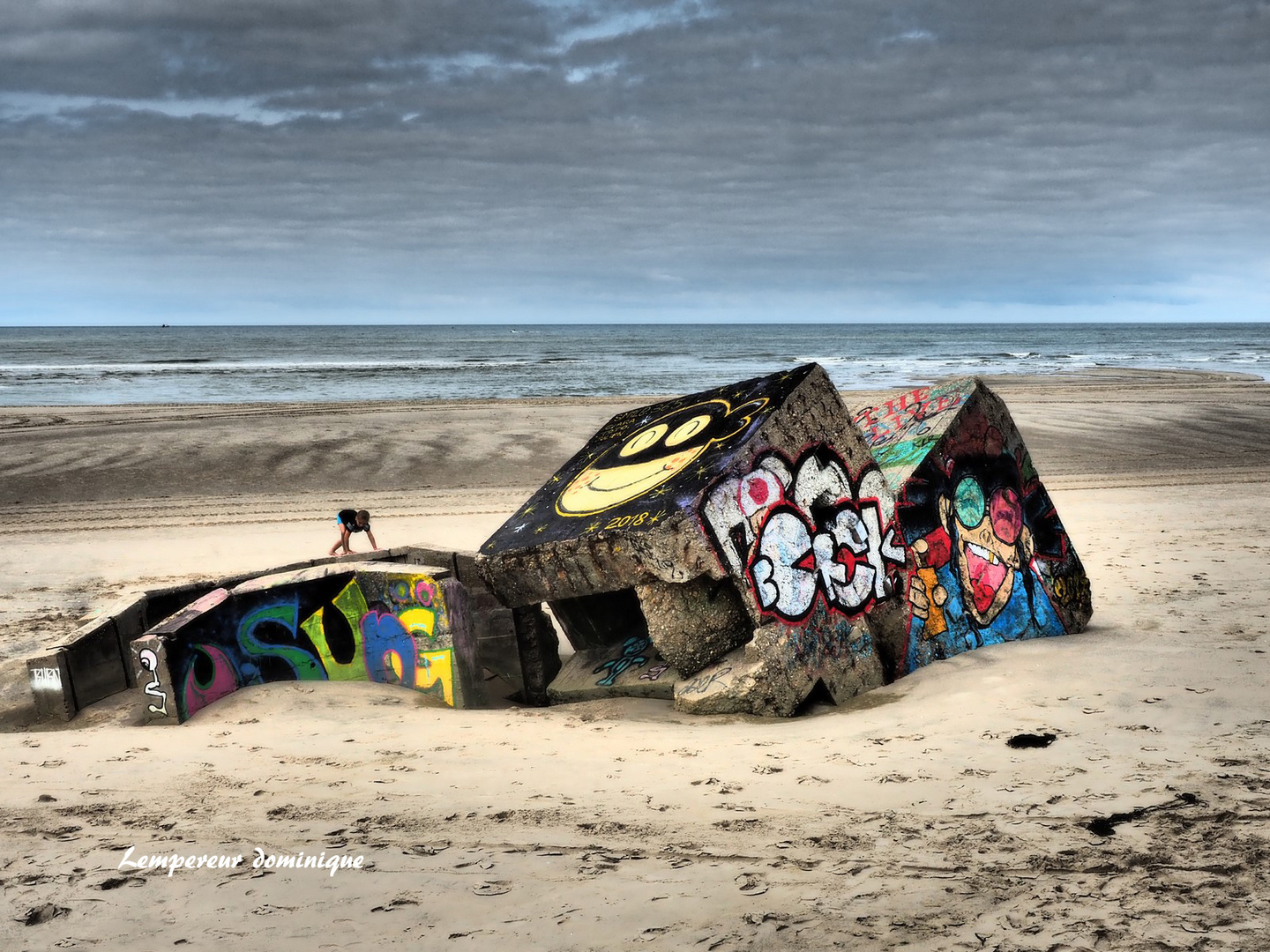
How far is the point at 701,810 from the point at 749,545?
6.23ft

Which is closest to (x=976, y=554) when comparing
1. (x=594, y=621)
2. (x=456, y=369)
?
(x=594, y=621)

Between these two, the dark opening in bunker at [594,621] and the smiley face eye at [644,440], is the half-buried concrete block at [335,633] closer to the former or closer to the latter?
the dark opening in bunker at [594,621]

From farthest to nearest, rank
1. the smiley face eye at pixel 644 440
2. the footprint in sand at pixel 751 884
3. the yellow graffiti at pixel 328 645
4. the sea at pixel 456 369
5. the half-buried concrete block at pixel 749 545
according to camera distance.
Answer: the sea at pixel 456 369, the smiley face eye at pixel 644 440, the yellow graffiti at pixel 328 645, the half-buried concrete block at pixel 749 545, the footprint in sand at pixel 751 884

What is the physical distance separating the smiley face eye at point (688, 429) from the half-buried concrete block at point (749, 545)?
0.02 meters

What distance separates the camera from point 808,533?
5871 millimetres

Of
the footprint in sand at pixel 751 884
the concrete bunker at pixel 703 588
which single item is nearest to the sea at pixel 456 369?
the concrete bunker at pixel 703 588

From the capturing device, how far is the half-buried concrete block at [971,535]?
21.1 feet

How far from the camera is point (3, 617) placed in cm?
839

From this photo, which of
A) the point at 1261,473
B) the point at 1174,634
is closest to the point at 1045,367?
the point at 1261,473

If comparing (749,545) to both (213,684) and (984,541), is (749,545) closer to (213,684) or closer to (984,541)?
(984,541)

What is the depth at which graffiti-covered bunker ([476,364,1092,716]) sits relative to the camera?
5.57 meters

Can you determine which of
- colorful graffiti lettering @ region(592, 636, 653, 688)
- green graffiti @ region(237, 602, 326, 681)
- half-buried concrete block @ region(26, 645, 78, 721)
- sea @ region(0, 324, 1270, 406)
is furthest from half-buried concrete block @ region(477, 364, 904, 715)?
sea @ region(0, 324, 1270, 406)

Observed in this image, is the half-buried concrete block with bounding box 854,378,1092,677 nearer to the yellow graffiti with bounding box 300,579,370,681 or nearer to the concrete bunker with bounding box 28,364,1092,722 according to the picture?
the concrete bunker with bounding box 28,364,1092,722

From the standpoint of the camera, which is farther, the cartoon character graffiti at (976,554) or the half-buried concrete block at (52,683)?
the cartoon character graffiti at (976,554)
